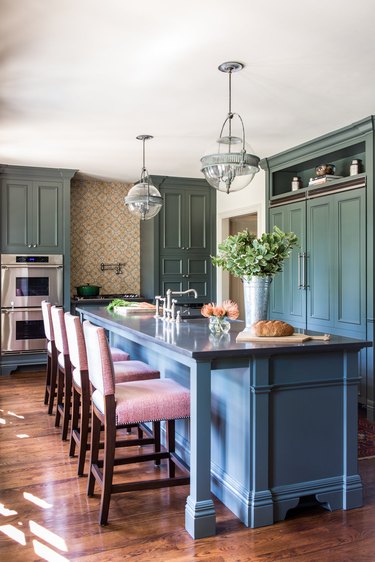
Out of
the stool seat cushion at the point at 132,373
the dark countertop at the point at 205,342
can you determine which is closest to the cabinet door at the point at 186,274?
the dark countertop at the point at 205,342

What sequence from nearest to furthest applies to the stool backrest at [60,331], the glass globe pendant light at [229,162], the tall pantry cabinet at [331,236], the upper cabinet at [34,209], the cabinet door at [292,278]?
the glass globe pendant light at [229,162] < the stool backrest at [60,331] < the tall pantry cabinet at [331,236] < the cabinet door at [292,278] < the upper cabinet at [34,209]

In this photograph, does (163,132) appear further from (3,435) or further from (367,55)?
(3,435)

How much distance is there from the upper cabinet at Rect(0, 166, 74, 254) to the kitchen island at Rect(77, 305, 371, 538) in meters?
4.17

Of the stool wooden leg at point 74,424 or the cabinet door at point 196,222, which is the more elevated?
the cabinet door at point 196,222

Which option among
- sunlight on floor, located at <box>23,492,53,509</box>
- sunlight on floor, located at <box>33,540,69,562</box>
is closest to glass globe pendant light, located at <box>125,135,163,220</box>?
sunlight on floor, located at <box>23,492,53,509</box>

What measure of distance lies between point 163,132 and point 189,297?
9.51 ft

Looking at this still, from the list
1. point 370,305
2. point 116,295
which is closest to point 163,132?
point 370,305

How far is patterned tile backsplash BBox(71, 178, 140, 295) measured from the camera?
7.39m

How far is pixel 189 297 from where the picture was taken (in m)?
7.40

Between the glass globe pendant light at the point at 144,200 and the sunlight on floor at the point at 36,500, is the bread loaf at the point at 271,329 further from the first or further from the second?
the glass globe pendant light at the point at 144,200

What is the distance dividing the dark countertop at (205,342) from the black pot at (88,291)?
11.3ft

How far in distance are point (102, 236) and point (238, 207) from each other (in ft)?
6.61

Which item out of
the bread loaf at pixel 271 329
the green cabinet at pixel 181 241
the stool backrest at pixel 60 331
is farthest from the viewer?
the green cabinet at pixel 181 241

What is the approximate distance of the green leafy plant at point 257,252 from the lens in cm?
298
